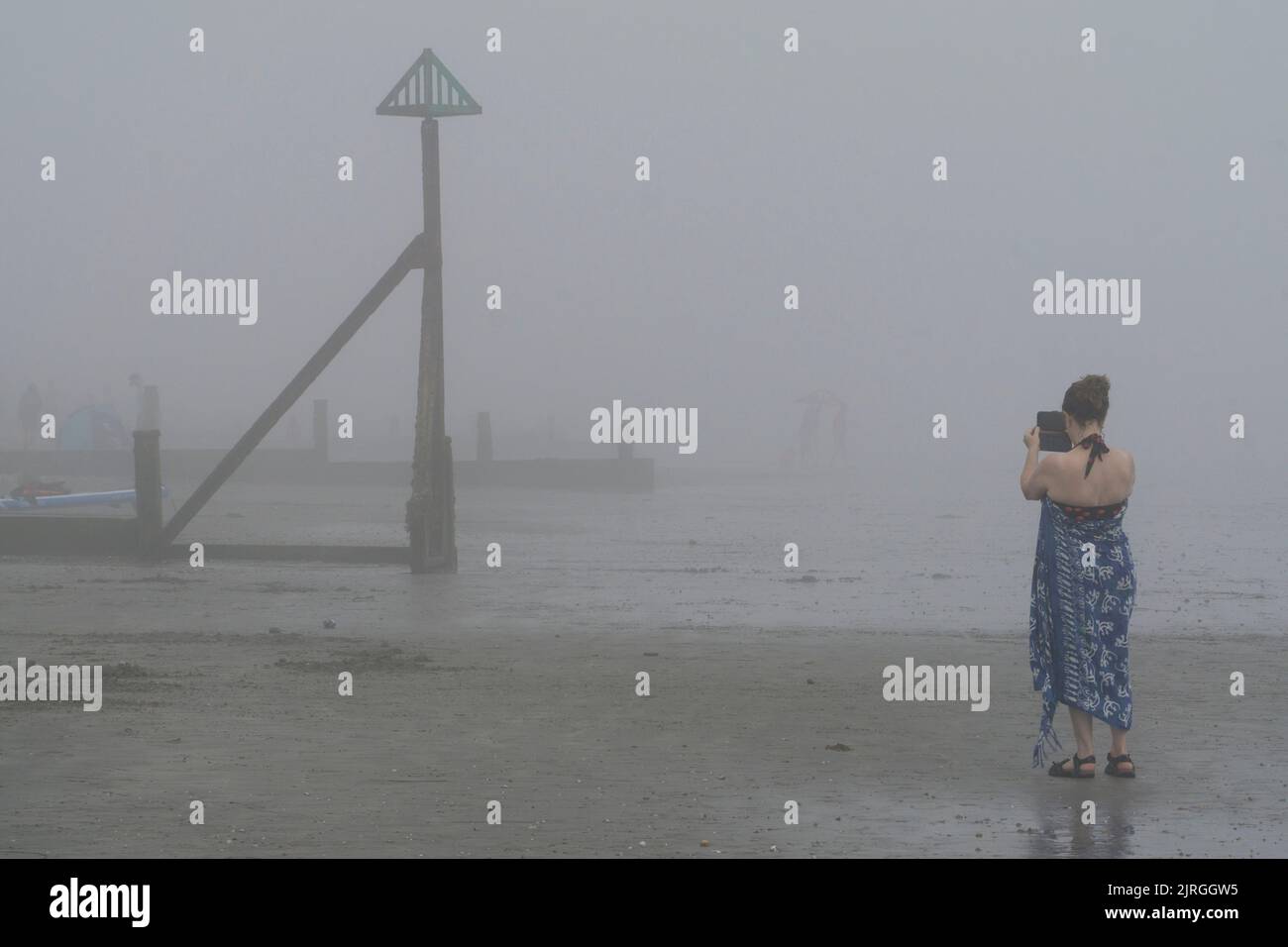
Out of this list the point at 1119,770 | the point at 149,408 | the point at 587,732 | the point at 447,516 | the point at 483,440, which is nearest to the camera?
the point at 1119,770

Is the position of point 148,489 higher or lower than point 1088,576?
higher

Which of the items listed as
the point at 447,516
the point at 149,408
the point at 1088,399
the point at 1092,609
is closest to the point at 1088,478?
the point at 1088,399

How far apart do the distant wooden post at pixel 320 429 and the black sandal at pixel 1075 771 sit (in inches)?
1588

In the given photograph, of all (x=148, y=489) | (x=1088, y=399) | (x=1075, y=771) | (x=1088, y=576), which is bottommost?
(x=1075, y=771)

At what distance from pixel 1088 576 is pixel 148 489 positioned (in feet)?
50.8

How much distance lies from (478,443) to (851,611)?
3251 cm

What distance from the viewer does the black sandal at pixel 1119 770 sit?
9055mm

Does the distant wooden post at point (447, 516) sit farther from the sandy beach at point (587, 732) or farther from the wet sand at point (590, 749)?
the wet sand at point (590, 749)

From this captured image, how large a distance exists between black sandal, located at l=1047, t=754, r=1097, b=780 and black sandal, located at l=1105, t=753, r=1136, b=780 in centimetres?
9

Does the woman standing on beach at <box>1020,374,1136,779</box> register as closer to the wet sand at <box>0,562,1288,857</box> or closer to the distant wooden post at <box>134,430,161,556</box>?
the wet sand at <box>0,562,1288,857</box>

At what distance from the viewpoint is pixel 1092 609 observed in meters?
9.16

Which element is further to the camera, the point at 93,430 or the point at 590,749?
the point at 93,430

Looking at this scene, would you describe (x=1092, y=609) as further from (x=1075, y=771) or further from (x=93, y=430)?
(x=93, y=430)
